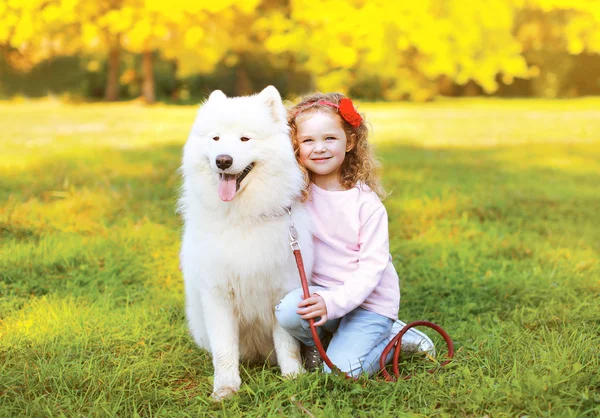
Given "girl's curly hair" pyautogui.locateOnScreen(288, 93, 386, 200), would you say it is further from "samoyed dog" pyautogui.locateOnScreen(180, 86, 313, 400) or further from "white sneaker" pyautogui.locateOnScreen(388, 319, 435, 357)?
"white sneaker" pyautogui.locateOnScreen(388, 319, 435, 357)

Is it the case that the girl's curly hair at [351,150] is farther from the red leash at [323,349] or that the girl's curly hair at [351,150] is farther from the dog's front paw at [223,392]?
the dog's front paw at [223,392]

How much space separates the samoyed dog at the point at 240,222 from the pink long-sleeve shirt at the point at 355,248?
6.8 inches

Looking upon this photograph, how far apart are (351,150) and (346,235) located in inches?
18.7

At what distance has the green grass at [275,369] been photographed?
252 centimetres

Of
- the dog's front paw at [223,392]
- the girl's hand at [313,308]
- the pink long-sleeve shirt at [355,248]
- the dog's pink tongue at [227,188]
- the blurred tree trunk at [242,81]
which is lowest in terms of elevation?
the dog's front paw at [223,392]

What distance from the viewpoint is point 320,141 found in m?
2.93

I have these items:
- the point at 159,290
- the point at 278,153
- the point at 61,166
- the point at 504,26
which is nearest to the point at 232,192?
the point at 278,153

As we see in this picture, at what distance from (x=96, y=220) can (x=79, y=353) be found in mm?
2254

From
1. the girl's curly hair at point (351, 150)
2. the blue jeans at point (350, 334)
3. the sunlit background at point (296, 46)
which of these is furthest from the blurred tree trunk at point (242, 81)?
the blue jeans at point (350, 334)

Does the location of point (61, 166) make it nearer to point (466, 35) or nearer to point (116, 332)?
point (116, 332)

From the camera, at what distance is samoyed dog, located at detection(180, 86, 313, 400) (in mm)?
2650

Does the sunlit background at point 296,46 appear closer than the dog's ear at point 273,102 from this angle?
No

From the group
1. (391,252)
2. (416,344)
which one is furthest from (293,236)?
(391,252)

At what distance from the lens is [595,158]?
Answer: 937cm
